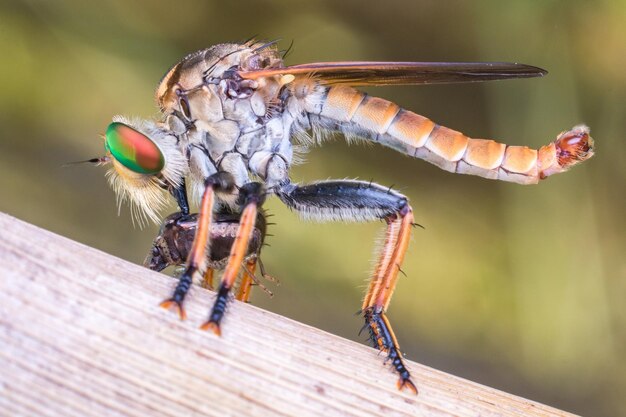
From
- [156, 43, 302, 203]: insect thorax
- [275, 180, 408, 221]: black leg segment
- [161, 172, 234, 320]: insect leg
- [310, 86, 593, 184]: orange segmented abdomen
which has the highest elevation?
[310, 86, 593, 184]: orange segmented abdomen

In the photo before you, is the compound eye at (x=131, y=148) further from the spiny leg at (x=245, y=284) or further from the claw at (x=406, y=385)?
the claw at (x=406, y=385)

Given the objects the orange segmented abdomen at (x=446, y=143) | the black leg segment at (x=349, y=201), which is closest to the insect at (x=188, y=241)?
the black leg segment at (x=349, y=201)

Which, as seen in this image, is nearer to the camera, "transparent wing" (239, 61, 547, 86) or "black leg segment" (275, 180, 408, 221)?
"transparent wing" (239, 61, 547, 86)

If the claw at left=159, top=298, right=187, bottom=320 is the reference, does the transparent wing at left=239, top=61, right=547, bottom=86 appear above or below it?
above

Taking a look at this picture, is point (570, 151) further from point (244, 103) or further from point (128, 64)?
point (128, 64)

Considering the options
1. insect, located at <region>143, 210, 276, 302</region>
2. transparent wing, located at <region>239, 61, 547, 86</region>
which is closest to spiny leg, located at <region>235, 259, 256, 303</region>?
insect, located at <region>143, 210, 276, 302</region>

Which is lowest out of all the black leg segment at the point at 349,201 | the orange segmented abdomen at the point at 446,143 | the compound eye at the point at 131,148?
the compound eye at the point at 131,148

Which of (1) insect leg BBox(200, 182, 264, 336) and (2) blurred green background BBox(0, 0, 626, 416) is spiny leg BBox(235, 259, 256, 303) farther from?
(2) blurred green background BBox(0, 0, 626, 416)

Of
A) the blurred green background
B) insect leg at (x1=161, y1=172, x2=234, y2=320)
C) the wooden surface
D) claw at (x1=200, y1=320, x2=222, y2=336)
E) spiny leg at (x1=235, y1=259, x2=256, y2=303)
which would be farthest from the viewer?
the blurred green background

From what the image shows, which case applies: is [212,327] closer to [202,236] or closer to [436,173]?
[202,236]
